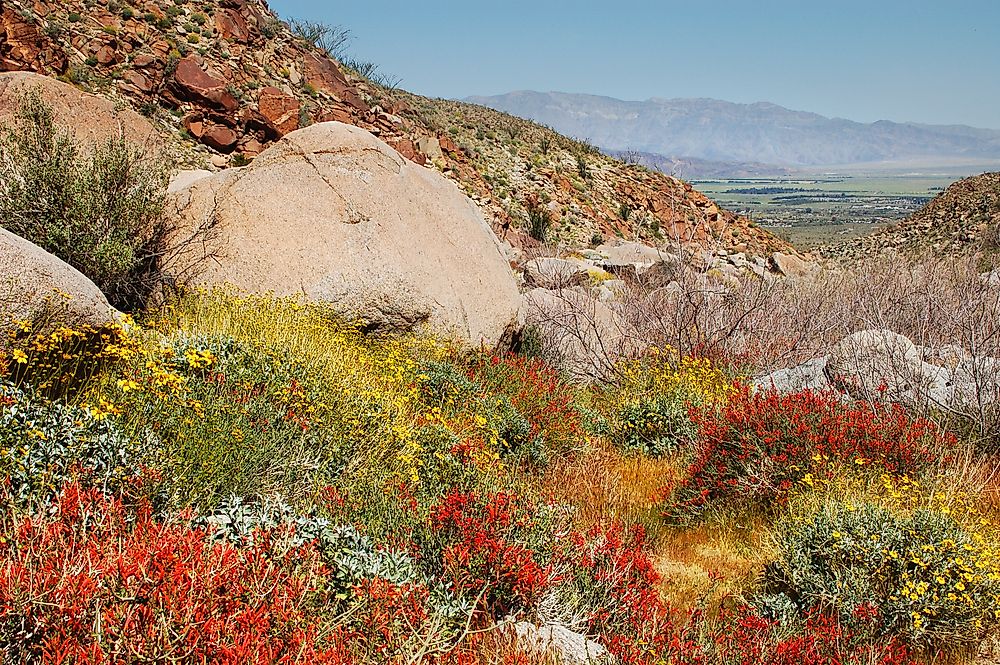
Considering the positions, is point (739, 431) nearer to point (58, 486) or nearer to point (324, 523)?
point (324, 523)

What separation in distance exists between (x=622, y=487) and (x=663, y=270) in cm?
634

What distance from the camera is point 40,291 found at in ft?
12.9

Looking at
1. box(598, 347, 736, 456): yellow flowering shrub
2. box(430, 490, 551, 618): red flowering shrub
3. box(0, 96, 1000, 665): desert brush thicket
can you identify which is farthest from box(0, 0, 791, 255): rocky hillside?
box(430, 490, 551, 618): red flowering shrub

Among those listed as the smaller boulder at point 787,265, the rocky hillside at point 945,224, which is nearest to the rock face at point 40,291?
the smaller boulder at point 787,265

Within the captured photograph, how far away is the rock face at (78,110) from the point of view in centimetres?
736

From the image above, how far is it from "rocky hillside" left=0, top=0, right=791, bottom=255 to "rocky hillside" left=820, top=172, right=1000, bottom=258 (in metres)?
3.63

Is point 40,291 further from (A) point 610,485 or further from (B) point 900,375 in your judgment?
(B) point 900,375

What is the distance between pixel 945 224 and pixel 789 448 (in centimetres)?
2524

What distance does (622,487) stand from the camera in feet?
17.3

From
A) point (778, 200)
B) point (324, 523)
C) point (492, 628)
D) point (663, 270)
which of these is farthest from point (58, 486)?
point (778, 200)

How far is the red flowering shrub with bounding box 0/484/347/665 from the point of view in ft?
7.27

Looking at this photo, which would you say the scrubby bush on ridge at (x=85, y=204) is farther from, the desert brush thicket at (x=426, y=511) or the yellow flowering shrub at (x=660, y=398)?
the yellow flowering shrub at (x=660, y=398)

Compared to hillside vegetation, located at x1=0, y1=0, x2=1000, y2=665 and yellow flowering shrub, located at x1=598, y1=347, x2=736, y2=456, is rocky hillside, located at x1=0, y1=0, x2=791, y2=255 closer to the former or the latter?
yellow flowering shrub, located at x1=598, y1=347, x2=736, y2=456

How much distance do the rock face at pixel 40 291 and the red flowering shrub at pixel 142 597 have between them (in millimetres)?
1424
